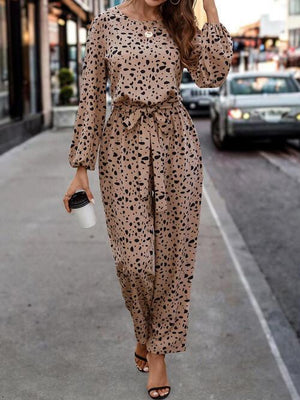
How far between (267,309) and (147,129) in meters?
1.91

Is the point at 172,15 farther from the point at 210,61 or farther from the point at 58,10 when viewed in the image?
the point at 58,10

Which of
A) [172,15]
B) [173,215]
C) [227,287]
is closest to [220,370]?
[173,215]

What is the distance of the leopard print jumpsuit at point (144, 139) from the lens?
2832mm

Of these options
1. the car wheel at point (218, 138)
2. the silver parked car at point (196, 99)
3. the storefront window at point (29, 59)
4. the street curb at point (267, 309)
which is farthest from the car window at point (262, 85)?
the silver parked car at point (196, 99)

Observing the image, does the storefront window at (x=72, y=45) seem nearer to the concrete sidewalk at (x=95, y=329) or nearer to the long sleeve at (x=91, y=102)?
the concrete sidewalk at (x=95, y=329)

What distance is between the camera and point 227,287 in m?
4.53

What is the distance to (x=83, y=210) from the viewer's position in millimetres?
2887

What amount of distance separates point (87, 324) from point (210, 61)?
1.73 meters

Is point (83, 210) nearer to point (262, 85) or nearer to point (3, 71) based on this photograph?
point (3, 71)

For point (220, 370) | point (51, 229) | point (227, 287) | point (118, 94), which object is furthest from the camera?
point (51, 229)

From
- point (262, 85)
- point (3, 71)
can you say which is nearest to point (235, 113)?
point (262, 85)

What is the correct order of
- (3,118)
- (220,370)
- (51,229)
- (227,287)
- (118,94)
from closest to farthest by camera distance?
(118,94), (220,370), (227,287), (51,229), (3,118)

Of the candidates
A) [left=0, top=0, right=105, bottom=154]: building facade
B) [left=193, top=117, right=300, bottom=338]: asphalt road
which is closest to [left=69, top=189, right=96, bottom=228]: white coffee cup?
[left=193, top=117, right=300, bottom=338]: asphalt road

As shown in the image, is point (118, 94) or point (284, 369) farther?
point (284, 369)
